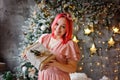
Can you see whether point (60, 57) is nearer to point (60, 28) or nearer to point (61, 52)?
point (61, 52)

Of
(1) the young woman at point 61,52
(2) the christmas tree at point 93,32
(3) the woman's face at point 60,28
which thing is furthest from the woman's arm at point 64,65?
(2) the christmas tree at point 93,32

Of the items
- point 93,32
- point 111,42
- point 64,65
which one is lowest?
point 64,65

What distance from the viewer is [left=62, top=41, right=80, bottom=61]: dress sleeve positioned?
197cm

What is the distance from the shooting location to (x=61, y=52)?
1.99 m

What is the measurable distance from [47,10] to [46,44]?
224cm

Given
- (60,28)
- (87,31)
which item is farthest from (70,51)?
(87,31)

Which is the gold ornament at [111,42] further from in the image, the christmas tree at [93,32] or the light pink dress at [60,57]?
the light pink dress at [60,57]

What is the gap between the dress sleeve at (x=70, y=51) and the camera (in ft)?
6.48

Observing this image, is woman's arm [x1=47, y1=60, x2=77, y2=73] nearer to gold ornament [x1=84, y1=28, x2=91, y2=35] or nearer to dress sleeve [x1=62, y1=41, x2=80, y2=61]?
dress sleeve [x1=62, y1=41, x2=80, y2=61]

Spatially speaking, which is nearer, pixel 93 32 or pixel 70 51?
pixel 70 51

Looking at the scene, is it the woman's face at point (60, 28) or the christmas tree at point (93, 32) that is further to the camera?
the christmas tree at point (93, 32)

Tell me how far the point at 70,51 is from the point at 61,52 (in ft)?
0.22

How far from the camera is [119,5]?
4.11m

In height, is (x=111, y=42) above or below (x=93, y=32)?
below
